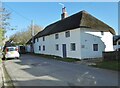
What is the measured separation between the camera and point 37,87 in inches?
404

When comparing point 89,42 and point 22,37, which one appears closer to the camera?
point 89,42

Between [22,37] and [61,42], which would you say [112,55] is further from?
[22,37]

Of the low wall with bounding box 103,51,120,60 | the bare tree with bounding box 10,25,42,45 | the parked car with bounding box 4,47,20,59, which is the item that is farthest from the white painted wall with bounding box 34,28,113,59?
the bare tree with bounding box 10,25,42,45

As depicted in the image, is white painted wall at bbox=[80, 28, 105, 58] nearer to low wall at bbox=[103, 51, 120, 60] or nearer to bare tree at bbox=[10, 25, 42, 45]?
low wall at bbox=[103, 51, 120, 60]

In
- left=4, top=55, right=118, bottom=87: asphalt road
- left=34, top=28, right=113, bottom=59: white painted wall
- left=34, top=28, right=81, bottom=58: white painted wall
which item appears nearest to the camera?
left=4, top=55, right=118, bottom=87: asphalt road

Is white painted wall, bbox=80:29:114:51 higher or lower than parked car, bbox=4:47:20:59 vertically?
higher

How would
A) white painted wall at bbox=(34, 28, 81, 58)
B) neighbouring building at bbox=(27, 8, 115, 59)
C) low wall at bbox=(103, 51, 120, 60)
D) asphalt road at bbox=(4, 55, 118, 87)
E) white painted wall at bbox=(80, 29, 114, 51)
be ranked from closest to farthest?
asphalt road at bbox=(4, 55, 118, 87)
low wall at bbox=(103, 51, 120, 60)
neighbouring building at bbox=(27, 8, 115, 59)
white painted wall at bbox=(34, 28, 81, 58)
white painted wall at bbox=(80, 29, 114, 51)

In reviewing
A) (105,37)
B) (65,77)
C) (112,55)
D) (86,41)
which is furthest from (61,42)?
(65,77)

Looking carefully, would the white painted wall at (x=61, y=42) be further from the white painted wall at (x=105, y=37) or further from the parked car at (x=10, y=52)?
the parked car at (x=10, y=52)

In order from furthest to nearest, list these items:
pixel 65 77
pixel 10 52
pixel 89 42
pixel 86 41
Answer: pixel 10 52
pixel 89 42
pixel 86 41
pixel 65 77

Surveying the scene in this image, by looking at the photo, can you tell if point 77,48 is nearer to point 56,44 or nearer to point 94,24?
point 94,24

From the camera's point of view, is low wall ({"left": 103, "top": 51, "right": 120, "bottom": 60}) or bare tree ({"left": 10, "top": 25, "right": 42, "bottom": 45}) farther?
bare tree ({"left": 10, "top": 25, "right": 42, "bottom": 45})

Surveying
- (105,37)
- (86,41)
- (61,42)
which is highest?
(105,37)

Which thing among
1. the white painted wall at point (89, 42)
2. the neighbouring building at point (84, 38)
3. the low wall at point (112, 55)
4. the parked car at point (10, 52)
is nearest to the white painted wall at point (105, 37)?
the neighbouring building at point (84, 38)
